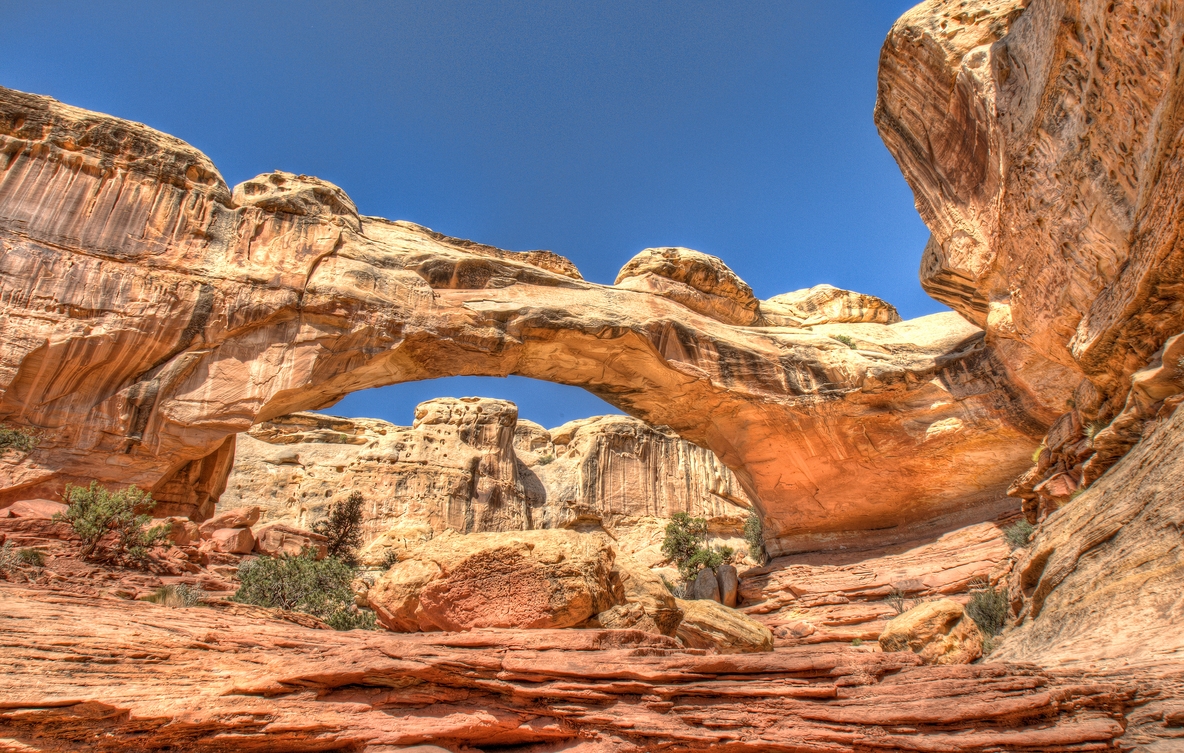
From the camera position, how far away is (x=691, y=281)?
21.9 metres

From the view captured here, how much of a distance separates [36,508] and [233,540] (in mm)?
Result: 5873

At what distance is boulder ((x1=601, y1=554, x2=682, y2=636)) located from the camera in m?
10.4

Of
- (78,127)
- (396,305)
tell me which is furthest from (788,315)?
(78,127)

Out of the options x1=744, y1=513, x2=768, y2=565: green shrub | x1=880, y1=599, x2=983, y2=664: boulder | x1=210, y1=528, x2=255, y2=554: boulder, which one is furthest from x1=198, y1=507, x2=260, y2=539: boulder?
x1=880, y1=599, x2=983, y2=664: boulder

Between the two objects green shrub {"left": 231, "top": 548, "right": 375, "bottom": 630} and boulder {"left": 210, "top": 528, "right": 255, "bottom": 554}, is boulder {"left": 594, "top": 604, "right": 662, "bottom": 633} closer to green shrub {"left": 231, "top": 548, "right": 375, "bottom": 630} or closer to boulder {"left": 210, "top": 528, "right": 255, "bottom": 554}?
green shrub {"left": 231, "top": 548, "right": 375, "bottom": 630}

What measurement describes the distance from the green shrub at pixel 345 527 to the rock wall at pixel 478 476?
41.4 inches

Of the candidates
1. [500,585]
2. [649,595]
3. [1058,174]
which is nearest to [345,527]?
[649,595]

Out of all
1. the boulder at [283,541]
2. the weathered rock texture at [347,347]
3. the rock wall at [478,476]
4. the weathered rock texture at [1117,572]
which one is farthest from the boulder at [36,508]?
the rock wall at [478,476]

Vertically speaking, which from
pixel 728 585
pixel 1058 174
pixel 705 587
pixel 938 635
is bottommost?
pixel 938 635

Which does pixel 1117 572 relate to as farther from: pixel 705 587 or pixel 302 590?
pixel 302 590

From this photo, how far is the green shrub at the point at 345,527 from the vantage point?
86.7ft

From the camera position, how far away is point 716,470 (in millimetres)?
38062

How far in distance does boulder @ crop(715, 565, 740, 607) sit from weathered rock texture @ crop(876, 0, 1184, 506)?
28.0 feet

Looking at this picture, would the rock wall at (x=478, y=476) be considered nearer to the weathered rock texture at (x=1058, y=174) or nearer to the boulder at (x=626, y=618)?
the weathered rock texture at (x=1058, y=174)
